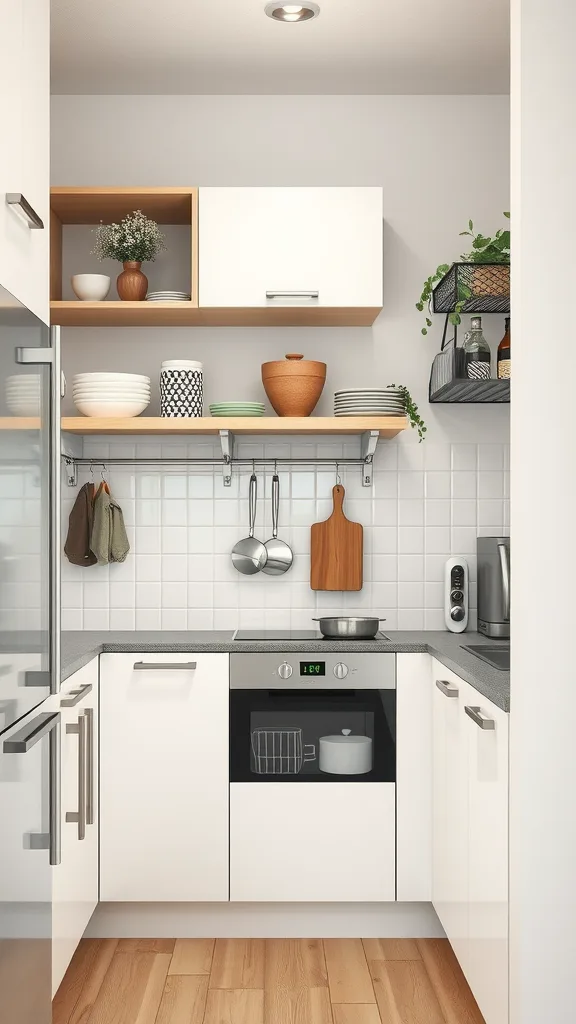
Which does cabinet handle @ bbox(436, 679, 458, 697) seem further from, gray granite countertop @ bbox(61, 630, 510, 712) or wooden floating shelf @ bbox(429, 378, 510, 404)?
wooden floating shelf @ bbox(429, 378, 510, 404)

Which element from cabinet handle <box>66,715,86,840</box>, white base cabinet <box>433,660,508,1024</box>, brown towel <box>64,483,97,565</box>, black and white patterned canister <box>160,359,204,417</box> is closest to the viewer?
white base cabinet <box>433,660,508,1024</box>

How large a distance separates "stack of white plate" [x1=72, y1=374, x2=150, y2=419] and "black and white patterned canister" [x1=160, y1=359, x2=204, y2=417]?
0.09 meters

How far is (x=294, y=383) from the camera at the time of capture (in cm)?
321

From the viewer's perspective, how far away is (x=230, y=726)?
9.77 ft

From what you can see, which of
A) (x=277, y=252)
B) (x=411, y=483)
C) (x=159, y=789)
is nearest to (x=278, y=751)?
(x=159, y=789)

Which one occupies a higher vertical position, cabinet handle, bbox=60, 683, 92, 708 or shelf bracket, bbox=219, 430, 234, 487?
shelf bracket, bbox=219, 430, 234, 487

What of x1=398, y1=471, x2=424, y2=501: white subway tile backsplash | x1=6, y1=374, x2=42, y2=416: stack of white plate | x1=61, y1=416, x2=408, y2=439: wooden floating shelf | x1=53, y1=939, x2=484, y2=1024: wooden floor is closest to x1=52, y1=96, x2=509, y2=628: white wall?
x1=398, y1=471, x2=424, y2=501: white subway tile backsplash

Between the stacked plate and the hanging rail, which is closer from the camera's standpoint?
the stacked plate

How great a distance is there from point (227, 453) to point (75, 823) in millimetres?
1331

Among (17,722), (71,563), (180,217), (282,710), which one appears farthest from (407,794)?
(180,217)

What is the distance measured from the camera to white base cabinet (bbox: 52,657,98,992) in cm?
239

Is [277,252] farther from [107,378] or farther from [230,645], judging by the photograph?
[230,645]

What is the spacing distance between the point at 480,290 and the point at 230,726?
62.4 inches

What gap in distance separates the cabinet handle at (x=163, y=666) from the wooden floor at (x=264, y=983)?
885 mm
